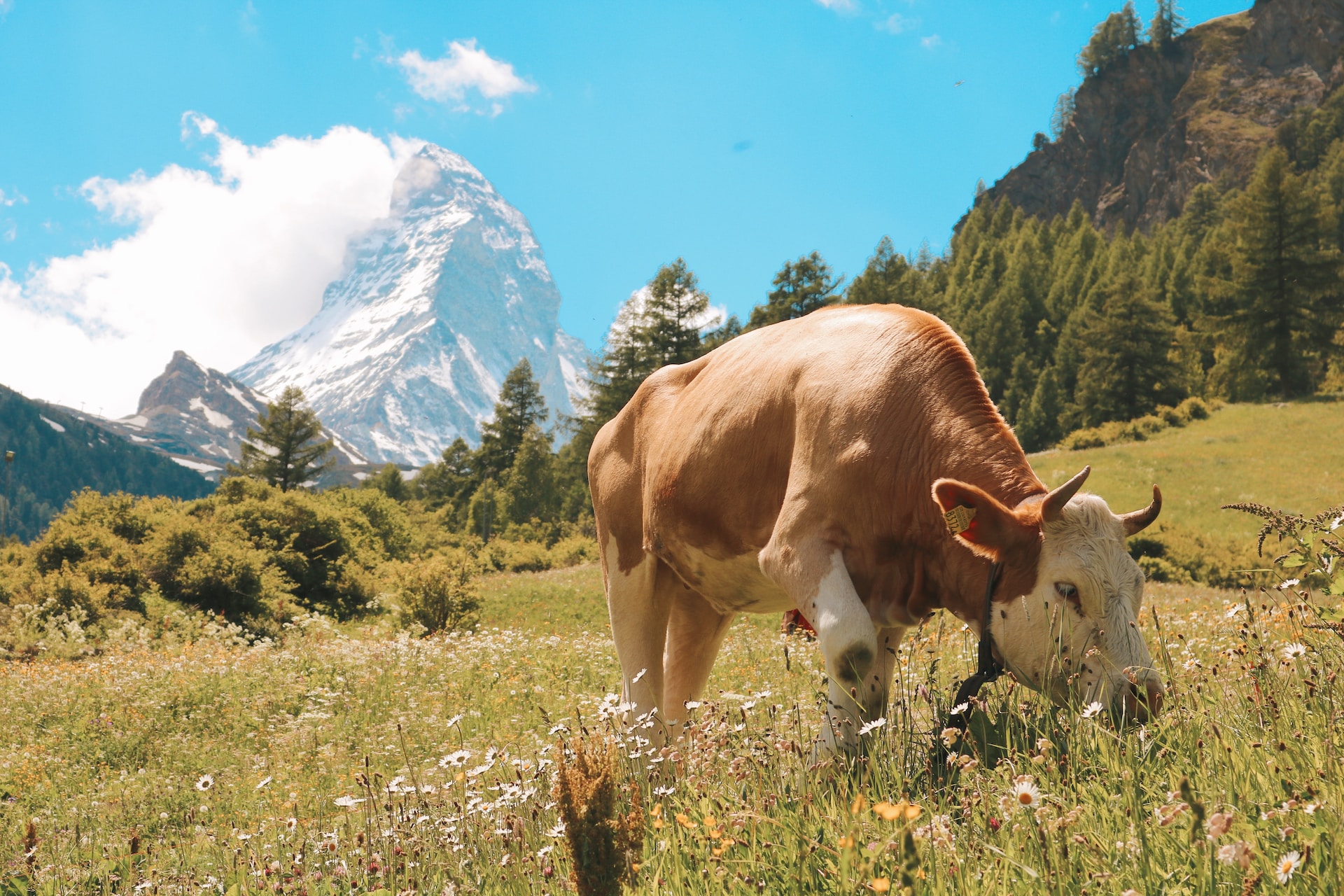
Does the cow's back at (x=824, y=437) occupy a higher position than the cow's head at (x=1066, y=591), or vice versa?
the cow's back at (x=824, y=437)

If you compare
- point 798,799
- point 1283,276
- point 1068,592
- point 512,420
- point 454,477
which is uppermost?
point 1283,276


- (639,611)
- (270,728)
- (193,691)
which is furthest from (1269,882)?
(193,691)

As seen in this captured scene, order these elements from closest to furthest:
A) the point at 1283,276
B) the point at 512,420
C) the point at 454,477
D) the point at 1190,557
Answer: the point at 1190,557
the point at 1283,276
the point at 512,420
the point at 454,477

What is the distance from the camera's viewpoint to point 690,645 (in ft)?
16.9

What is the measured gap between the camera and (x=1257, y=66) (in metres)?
144

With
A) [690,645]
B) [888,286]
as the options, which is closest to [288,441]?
[888,286]

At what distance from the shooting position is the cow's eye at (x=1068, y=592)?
2.98 metres

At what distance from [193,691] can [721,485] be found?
29.4 ft

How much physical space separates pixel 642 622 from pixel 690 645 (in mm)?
367

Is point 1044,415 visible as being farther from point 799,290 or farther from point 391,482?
point 391,482

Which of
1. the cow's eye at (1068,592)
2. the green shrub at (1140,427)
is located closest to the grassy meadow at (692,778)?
the cow's eye at (1068,592)

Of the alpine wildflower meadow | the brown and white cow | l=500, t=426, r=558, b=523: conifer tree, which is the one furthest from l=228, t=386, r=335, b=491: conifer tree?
the brown and white cow

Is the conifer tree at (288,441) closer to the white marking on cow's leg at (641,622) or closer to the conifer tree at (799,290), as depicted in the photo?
the conifer tree at (799,290)

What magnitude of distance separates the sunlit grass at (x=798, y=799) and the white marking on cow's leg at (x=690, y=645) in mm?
439
